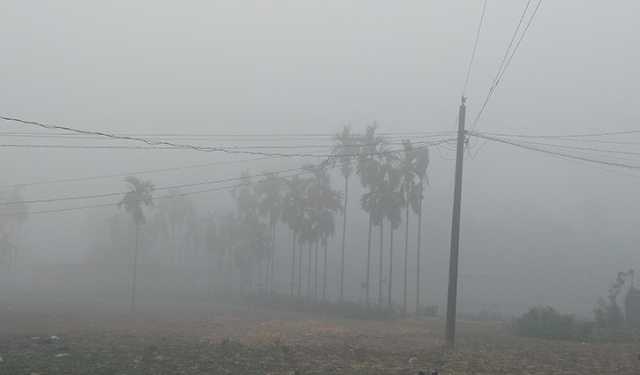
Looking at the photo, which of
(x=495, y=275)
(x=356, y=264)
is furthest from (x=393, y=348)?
(x=356, y=264)

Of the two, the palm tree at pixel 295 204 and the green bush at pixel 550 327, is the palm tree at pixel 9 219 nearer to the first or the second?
the palm tree at pixel 295 204

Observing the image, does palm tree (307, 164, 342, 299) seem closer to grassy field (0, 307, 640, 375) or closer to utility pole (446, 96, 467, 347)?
grassy field (0, 307, 640, 375)

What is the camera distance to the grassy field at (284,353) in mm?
19500

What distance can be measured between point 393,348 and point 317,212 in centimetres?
4399

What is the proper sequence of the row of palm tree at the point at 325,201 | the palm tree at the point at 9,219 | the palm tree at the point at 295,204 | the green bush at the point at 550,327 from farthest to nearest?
the palm tree at the point at 9,219
the palm tree at the point at 295,204
the row of palm tree at the point at 325,201
the green bush at the point at 550,327

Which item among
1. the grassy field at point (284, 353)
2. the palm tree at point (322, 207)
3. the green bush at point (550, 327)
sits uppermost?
the palm tree at point (322, 207)

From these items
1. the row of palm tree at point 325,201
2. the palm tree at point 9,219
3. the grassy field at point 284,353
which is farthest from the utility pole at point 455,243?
the palm tree at point 9,219

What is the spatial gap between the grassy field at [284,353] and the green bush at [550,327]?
11.8ft

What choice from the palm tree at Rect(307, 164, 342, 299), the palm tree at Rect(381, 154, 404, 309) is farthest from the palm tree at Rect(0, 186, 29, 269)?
the palm tree at Rect(381, 154, 404, 309)

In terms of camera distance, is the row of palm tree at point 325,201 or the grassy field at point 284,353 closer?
the grassy field at point 284,353

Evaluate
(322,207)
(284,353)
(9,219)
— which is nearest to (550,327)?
(284,353)

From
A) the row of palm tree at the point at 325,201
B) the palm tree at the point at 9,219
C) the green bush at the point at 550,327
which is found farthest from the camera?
the palm tree at the point at 9,219

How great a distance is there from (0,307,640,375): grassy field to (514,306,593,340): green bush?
3.61 metres

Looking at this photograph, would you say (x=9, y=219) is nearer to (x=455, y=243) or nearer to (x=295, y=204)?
(x=295, y=204)
